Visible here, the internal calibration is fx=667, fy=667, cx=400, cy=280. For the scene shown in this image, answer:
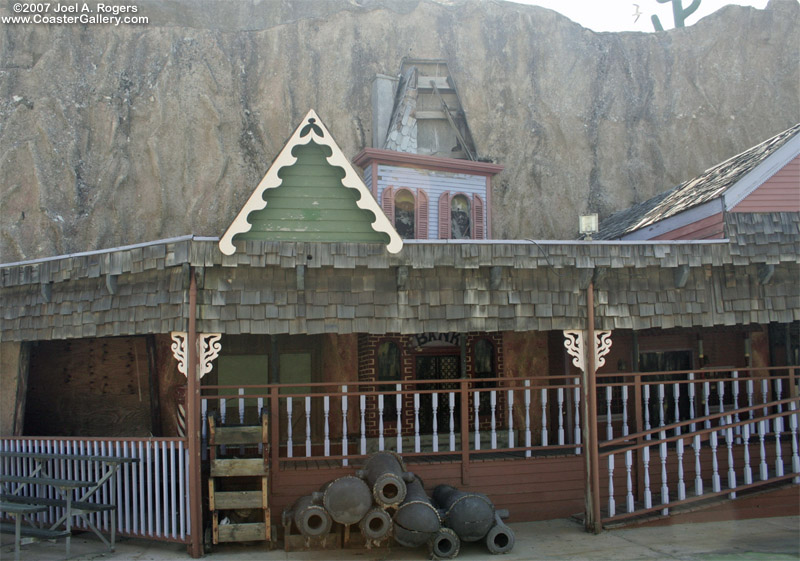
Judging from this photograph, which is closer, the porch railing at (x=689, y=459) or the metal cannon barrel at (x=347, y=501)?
the metal cannon barrel at (x=347, y=501)

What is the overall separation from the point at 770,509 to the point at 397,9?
26.2 m

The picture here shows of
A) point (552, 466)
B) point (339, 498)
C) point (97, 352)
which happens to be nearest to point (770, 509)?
point (552, 466)

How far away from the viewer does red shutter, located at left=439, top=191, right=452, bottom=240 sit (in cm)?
1393

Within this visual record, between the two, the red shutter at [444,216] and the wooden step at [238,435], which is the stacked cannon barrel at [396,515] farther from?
the red shutter at [444,216]

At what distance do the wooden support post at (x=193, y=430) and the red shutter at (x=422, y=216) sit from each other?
649 cm

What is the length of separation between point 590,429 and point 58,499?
7.23 meters

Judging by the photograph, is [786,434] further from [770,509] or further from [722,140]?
[722,140]

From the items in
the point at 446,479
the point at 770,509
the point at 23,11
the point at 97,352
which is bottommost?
the point at 770,509

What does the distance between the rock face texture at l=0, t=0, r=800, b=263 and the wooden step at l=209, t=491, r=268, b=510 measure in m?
17.2

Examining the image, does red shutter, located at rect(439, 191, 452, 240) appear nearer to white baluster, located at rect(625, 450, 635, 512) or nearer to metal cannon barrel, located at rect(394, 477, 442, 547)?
white baluster, located at rect(625, 450, 635, 512)

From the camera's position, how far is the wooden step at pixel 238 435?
27.2ft

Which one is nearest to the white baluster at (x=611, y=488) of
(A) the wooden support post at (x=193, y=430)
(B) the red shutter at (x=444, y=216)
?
(A) the wooden support post at (x=193, y=430)

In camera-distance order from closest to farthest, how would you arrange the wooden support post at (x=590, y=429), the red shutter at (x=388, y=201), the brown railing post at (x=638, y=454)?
the wooden support post at (x=590, y=429)
the brown railing post at (x=638, y=454)
the red shutter at (x=388, y=201)

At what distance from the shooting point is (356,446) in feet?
41.5
